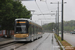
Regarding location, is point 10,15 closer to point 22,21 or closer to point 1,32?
point 1,32

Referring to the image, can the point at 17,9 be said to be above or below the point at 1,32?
above

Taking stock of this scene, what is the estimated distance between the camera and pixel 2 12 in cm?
3400

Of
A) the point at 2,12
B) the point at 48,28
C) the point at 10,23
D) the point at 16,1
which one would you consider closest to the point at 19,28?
the point at 2,12

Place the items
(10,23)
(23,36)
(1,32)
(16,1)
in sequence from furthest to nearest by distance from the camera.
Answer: (1,32)
(16,1)
(10,23)
(23,36)

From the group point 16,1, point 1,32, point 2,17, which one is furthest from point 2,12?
point 1,32

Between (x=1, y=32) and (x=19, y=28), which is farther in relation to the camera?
(x=1, y=32)

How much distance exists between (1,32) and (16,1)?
8.14m

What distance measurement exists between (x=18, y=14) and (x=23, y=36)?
15.7m

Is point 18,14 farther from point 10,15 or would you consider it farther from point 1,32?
point 1,32

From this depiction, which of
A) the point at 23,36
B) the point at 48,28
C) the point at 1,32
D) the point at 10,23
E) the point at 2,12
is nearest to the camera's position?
the point at 23,36

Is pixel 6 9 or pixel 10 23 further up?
pixel 6 9

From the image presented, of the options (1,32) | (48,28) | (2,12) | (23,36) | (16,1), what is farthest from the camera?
(48,28)

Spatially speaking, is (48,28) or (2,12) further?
(48,28)

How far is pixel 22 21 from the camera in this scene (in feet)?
78.5
